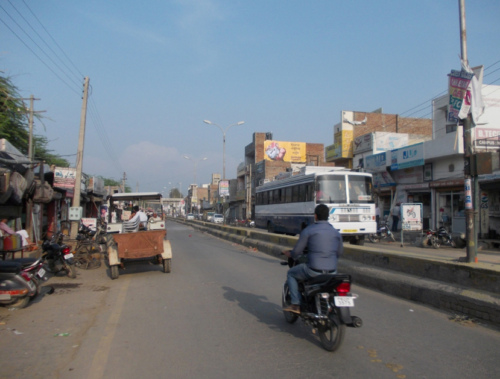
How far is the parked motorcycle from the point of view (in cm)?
698

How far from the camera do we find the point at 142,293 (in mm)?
8594

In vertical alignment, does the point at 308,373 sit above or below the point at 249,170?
below

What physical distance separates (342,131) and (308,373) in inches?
1465

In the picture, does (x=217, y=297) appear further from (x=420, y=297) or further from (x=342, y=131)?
(x=342, y=131)

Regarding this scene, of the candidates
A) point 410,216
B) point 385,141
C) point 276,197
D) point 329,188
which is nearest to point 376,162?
point 385,141

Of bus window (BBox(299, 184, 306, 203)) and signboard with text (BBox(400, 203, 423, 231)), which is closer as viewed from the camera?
signboard with text (BBox(400, 203, 423, 231))

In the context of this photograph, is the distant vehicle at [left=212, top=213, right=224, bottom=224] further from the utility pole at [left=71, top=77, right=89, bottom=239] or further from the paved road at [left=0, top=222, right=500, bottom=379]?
the paved road at [left=0, top=222, right=500, bottom=379]

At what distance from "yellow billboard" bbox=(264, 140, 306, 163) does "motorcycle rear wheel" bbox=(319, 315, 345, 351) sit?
55632 mm

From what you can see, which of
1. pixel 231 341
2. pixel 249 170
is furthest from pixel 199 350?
pixel 249 170

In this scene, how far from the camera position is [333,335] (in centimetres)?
478

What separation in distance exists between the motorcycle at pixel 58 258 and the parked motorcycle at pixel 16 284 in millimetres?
2983

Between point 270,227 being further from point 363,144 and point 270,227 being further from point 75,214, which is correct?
point 363,144

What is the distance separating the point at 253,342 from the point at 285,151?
2236 inches

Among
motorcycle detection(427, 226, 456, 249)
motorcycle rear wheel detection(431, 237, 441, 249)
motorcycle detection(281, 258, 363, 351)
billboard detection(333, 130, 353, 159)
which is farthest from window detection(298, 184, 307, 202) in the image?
billboard detection(333, 130, 353, 159)
